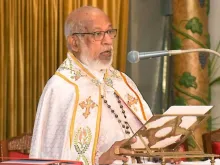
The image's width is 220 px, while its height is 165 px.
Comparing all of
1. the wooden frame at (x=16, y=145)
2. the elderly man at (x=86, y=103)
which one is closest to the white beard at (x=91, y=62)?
the elderly man at (x=86, y=103)

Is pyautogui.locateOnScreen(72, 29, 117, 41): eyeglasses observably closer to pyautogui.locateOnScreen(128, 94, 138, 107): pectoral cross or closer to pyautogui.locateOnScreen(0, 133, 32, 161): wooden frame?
pyautogui.locateOnScreen(128, 94, 138, 107): pectoral cross

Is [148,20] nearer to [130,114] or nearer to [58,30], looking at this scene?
[58,30]

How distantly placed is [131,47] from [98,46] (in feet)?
8.95

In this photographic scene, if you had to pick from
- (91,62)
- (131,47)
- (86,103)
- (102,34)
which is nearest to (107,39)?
(102,34)

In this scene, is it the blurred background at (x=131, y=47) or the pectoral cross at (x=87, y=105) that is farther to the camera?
the blurred background at (x=131, y=47)

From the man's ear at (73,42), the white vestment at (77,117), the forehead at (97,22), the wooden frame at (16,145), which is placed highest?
the forehead at (97,22)

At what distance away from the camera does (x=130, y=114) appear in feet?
14.9

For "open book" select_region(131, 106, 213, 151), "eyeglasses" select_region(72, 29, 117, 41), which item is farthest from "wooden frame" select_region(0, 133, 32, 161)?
"open book" select_region(131, 106, 213, 151)

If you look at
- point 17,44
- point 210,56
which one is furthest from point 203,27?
point 17,44

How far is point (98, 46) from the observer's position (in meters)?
4.46

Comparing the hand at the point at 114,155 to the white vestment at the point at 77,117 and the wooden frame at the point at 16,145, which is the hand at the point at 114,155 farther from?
the wooden frame at the point at 16,145

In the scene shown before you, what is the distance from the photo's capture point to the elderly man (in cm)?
419

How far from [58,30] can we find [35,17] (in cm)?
28

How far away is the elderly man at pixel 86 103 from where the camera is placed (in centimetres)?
419
